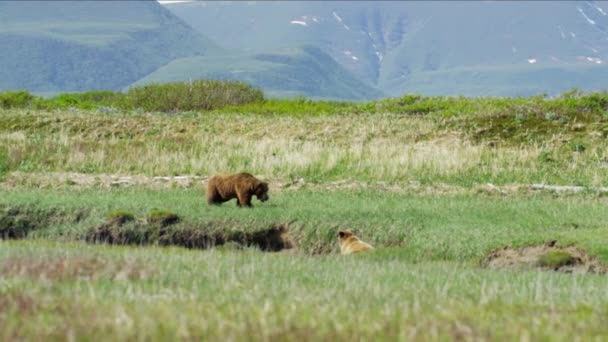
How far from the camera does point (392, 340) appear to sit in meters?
5.14

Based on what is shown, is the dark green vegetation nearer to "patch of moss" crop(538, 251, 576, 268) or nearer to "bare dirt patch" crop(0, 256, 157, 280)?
"patch of moss" crop(538, 251, 576, 268)

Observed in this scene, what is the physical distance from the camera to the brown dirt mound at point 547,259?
1336 cm

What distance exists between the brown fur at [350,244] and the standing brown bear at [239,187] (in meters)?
2.69

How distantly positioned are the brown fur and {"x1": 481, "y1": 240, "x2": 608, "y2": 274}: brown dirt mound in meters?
1.71

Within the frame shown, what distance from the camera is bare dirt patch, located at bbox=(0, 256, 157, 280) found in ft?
25.4

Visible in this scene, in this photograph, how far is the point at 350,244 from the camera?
14562mm

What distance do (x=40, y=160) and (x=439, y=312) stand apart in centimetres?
2135

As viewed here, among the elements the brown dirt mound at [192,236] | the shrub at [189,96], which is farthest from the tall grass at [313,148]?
the shrub at [189,96]

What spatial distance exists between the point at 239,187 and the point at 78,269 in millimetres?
9321

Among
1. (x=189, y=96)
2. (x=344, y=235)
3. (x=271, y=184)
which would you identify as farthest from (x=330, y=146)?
(x=189, y=96)

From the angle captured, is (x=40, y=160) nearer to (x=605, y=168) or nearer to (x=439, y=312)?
(x=605, y=168)

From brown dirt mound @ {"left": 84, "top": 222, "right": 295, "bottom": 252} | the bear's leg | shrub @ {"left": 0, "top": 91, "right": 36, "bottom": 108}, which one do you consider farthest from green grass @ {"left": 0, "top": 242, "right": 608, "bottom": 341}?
shrub @ {"left": 0, "top": 91, "right": 36, "bottom": 108}

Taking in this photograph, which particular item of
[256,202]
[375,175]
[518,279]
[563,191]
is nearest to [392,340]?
[518,279]

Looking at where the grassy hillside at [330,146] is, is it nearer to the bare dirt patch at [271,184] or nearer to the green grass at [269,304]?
the bare dirt patch at [271,184]
